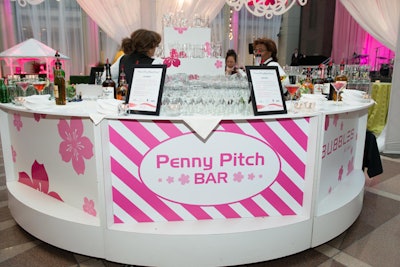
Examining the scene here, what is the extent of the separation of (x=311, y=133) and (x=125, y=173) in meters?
1.13

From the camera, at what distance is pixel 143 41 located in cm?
296

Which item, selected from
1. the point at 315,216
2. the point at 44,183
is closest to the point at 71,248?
the point at 44,183

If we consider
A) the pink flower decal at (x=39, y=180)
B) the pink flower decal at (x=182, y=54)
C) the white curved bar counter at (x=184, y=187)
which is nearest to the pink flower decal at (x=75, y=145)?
the white curved bar counter at (x=184, y=187)

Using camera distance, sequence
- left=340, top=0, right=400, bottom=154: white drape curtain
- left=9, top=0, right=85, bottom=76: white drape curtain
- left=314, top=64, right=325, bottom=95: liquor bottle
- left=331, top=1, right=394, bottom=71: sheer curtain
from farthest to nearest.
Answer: left=331, top=1, right=394, bottom=71: sheer curtain < left=9, top=0, right=85, bottom=76: white drape curtain < left=340, top=0, right=400, bottom=154: white drape curtain < left=314, top=64, right=325, bottom=95: liquor bottle

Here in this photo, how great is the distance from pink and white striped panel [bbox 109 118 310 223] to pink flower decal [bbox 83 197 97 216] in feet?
0.54

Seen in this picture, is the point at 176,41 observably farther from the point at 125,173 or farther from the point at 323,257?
the point at 323,257

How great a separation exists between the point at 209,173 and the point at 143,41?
1598 millimetres

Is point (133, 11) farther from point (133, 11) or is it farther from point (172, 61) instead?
point (172, 61)

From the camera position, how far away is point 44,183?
2.29m

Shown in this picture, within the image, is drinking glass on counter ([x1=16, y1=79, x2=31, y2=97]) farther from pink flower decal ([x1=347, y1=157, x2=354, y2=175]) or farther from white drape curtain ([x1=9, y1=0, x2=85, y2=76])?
white drape curtain ([x1=9, y1=0, x2=85, y2=76])

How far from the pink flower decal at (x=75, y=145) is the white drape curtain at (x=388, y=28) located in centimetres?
412

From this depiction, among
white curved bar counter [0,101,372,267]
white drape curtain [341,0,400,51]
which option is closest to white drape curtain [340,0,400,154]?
white drape curtain [341,0,400,51]

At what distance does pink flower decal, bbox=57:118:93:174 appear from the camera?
1924 mm

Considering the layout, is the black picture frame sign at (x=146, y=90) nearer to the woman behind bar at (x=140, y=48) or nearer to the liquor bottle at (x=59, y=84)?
the liquor bottle at (x=59, y=84)
